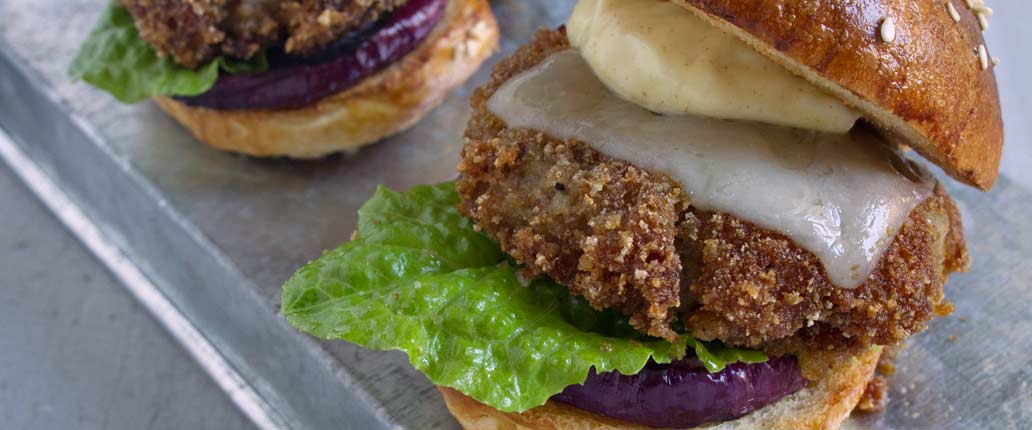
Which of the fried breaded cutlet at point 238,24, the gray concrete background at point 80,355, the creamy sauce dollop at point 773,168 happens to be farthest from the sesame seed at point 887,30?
the gray concrete background at point 80,355

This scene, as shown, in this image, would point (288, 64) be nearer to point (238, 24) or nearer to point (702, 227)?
point (238, 24)

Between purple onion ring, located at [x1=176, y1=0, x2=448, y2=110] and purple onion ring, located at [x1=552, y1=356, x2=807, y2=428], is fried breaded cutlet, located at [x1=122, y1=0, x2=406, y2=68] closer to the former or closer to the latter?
Answer: purple onion ring, located at [x1=176, y1=0, x2=448, y2=110]

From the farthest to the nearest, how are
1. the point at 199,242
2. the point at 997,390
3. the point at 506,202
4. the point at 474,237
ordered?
the point at 199,242
the point at 997,390
the point at 474,237
the point at 506,202

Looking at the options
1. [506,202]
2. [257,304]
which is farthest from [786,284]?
[257,304]

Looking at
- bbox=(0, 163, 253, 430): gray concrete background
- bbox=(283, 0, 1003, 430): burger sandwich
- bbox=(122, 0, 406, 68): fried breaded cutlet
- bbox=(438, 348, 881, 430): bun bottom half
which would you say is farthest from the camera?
bbox=(122, 0, 406, 68): fried breaded cutlet

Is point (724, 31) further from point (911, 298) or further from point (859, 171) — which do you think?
point (911, 298)

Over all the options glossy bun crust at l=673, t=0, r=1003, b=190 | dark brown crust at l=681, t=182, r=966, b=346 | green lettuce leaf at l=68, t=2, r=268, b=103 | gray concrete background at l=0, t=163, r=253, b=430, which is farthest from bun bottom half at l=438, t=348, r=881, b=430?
green lettuce leaf at l=68, t=2, r=268, b=103
